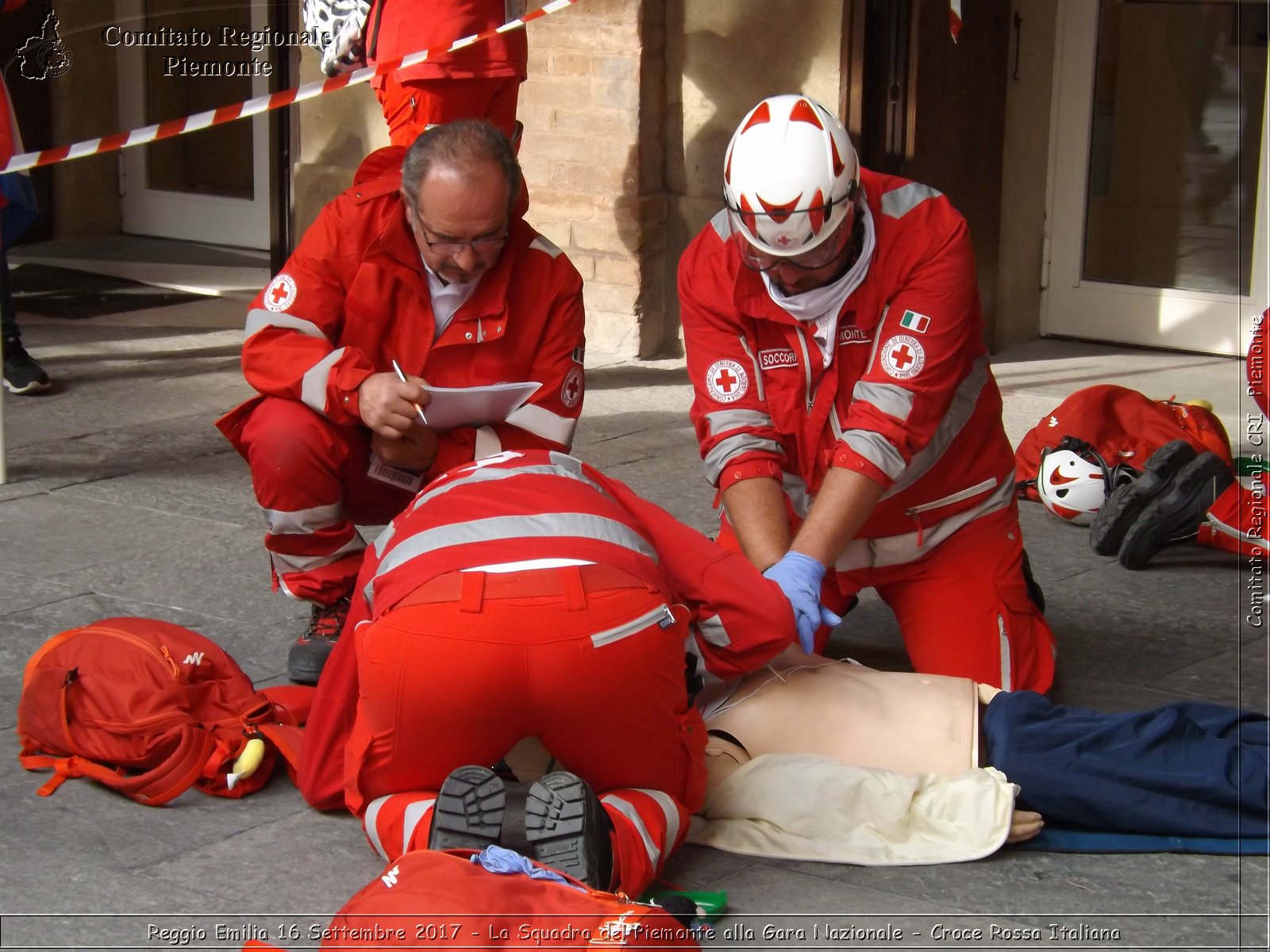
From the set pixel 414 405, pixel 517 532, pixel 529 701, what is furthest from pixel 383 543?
pixel 414 405

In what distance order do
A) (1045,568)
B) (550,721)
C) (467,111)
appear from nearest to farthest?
(550,721) → (1045,568) → (467,111)

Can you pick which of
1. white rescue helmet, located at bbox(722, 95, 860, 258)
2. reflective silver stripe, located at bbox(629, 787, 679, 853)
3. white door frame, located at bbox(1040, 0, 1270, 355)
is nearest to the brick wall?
white door frame, located at bbox(1040, 0, 1270, 355)

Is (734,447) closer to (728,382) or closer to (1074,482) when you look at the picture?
(728,382)

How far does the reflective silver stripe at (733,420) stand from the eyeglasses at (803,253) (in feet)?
1.10

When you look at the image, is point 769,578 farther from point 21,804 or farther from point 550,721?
point 21,804

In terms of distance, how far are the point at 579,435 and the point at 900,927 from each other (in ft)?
11.3

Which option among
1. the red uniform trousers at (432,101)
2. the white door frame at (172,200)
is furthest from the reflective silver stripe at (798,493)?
the white door frame at (172,200)

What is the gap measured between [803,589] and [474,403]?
98cm

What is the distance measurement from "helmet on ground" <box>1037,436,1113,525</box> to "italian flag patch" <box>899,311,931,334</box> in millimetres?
1697

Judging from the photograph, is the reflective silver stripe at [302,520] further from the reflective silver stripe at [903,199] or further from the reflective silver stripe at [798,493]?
the reflective silver stripe at [903,199]

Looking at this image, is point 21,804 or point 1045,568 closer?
point 21,804

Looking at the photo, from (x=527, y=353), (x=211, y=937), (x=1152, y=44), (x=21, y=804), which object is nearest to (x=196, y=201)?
(x=1152, y=44)

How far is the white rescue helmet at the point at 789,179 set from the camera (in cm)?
330

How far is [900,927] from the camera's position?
106 inches
